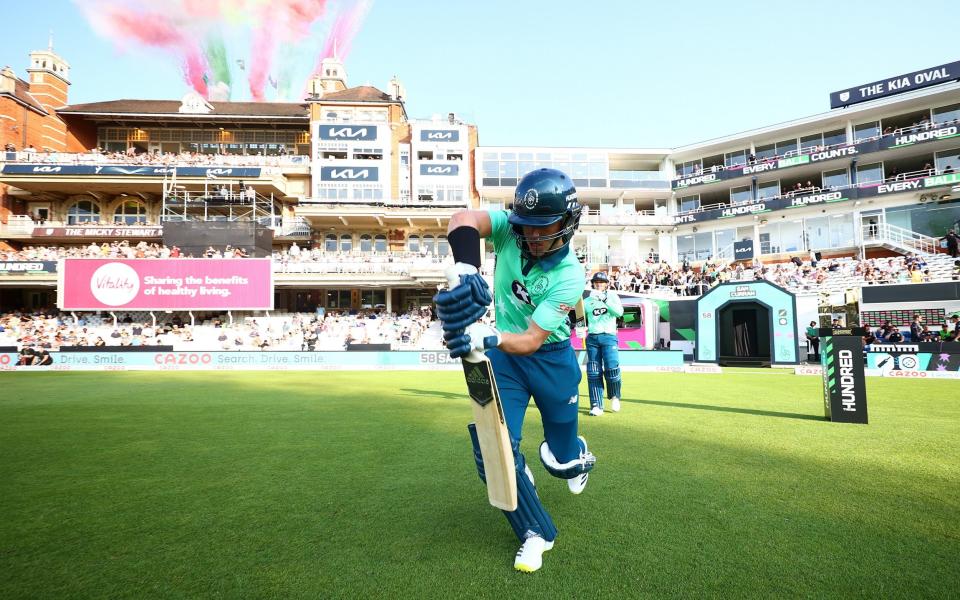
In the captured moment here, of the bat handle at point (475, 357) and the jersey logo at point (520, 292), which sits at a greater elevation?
the jersey logo at point (520, 292)

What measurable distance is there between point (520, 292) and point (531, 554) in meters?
1.75

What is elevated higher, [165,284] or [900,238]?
[900,238]

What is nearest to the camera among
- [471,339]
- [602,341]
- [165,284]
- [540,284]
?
[471,339]

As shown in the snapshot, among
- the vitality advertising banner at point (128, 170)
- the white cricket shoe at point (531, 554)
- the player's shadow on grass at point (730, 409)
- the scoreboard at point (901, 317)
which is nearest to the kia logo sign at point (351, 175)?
the vitality advertising banner at point (128, 170)

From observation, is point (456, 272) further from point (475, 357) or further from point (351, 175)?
point (351, 175)

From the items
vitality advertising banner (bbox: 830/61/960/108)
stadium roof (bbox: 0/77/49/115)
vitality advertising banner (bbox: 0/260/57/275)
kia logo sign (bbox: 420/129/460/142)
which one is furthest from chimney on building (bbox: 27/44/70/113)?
vitality advertising banner (bbox: 830/61/960/108)

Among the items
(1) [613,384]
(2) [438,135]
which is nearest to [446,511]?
(1) [613,384]

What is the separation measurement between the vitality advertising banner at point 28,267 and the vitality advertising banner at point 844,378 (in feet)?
138

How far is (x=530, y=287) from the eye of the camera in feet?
12.0

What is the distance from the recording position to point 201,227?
114ft

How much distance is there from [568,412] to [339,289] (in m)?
37.3

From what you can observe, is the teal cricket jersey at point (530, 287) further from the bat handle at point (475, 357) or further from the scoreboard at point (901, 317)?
the scoreboard at point (901, 317)

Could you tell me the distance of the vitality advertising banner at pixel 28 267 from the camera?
109 feet

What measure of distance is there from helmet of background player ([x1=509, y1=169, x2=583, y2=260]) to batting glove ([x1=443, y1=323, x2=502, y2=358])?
2.61ft
